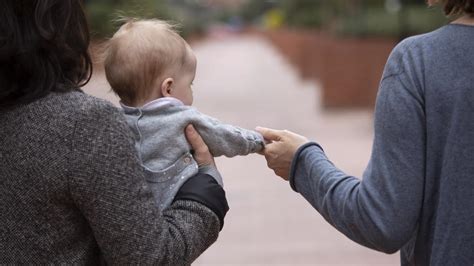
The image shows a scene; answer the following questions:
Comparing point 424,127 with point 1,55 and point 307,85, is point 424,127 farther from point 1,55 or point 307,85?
point 307,85

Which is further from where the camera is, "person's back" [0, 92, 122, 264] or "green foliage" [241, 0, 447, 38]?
"green foliage" [241, 0, 447, 38]

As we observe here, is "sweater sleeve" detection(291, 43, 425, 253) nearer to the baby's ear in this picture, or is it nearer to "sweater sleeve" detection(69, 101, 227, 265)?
"sweater sleeve" detection(69, 101, 227, 265)

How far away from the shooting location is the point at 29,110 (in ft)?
6.37

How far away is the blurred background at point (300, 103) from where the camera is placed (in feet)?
21.2

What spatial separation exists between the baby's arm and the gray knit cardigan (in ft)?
1.00

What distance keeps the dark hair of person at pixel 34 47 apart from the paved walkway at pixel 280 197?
0.60 m

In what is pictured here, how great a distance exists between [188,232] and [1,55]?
573 millimetres

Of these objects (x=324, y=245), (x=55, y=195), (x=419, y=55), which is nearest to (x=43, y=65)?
(x=55, y=195)

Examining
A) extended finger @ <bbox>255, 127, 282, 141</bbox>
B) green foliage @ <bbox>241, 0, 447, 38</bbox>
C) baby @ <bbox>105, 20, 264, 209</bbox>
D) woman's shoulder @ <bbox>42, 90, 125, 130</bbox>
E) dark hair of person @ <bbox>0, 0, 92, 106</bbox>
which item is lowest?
green foliage @ <bbox>241, 0, 447, 38</bbox>

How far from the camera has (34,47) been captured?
1938 mm

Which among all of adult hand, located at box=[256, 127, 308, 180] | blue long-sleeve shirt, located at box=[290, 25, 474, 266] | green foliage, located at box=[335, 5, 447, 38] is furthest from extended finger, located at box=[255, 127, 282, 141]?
green foliage, located at box=[335, 5, 447, 38]

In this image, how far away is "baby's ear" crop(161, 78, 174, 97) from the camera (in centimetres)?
222

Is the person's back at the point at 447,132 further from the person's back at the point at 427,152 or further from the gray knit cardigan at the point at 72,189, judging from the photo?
the gray knit cardigan at the point at 72,189

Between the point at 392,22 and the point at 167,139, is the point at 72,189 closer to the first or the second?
the point at 167,139
